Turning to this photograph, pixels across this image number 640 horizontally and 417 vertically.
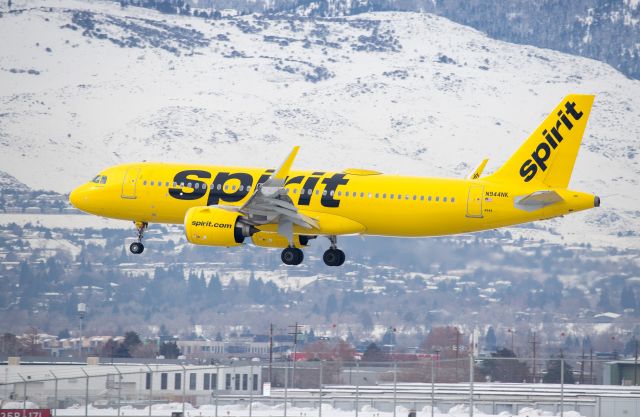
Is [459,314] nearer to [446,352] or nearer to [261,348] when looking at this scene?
[261,348]

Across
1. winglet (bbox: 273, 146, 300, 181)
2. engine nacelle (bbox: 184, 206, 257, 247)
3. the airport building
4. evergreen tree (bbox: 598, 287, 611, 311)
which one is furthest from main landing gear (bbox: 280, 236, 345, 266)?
evergreen tree (bbox: 598, 287, 611, 311)

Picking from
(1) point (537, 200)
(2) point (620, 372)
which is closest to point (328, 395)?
(1) point (537, 200)

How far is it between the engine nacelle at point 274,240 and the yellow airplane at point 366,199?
0.05 metres

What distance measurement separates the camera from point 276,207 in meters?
70.2

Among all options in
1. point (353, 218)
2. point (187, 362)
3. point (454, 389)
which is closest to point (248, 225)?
point (353, 218)

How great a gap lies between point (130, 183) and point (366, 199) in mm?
11822

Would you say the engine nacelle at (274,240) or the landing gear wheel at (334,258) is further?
the landing gear wheel at (334,258)

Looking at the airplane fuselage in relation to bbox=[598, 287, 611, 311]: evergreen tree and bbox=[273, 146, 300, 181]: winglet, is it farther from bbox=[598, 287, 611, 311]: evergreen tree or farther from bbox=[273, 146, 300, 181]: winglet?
bbox=[598, 287, 611, 311]: evergreen tree

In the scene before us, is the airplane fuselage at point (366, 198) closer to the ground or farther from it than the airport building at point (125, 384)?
farther from it

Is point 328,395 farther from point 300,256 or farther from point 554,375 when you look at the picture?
point 554,375

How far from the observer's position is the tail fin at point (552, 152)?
7100 centimetres

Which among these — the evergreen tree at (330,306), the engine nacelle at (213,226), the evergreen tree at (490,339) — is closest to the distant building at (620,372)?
the engine nacelle at (213,226)

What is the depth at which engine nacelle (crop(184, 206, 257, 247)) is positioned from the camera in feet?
229

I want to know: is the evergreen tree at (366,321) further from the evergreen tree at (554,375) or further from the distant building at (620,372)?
the distant building at (620,372)
